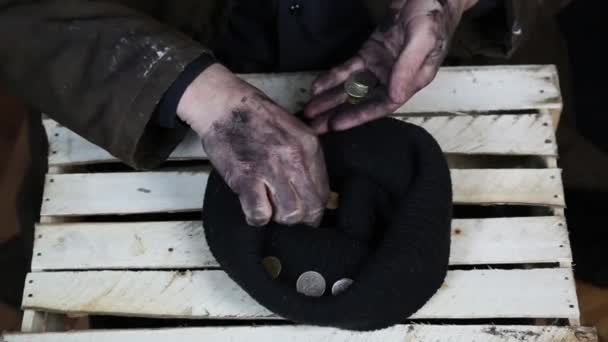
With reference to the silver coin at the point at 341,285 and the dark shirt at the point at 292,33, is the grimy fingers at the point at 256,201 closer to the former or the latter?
the silver coin at the point at 341,285

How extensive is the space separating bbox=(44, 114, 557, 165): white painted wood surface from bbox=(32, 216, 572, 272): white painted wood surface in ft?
0.36

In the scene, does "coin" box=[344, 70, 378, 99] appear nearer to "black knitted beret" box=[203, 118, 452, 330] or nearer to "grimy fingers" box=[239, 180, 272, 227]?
"black knitted beret" box=[203, 118, 452, 330]

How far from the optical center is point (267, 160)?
0.78m

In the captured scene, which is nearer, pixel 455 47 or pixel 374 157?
pixel 374 157

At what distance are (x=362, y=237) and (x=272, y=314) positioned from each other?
157 millimetres

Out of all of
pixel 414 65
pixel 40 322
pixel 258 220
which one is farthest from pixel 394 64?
pixel 40 322

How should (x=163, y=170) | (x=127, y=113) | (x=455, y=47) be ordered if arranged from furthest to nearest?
(x=455, y=47) < (x=163, y=170) < (x=127, y=113)

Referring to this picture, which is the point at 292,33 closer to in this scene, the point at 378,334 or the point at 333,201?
the point at 333,201

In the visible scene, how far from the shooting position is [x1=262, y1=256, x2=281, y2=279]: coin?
85 cm

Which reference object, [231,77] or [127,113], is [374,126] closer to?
[231,77]

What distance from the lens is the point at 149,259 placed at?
3.09 ft

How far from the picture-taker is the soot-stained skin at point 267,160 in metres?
0.78

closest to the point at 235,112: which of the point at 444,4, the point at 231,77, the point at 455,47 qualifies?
the point at 231,77

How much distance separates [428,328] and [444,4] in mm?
436
